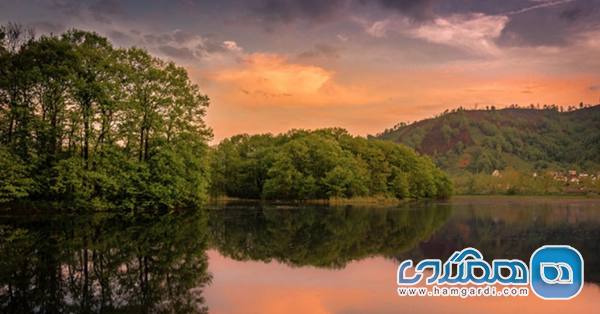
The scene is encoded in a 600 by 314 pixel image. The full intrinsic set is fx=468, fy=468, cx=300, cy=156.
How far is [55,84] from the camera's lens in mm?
37594

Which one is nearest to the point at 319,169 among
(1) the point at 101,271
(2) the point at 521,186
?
(1) the point at 101,271

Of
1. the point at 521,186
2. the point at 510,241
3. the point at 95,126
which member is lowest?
the point at 510,241

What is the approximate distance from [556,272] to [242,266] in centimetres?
1062

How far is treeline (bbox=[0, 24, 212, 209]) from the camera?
37.8m

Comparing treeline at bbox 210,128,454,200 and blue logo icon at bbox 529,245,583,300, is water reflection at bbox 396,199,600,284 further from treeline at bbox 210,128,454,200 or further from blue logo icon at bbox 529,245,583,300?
treeline at bbox 210,128,454,200

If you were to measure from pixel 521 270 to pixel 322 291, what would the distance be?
7.34 m

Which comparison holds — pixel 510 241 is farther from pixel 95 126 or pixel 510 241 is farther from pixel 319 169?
pixel 319 169

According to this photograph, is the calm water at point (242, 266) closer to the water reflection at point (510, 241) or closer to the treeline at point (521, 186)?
the water reflection at point (510, 241)

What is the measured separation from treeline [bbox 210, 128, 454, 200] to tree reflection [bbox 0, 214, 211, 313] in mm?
48209

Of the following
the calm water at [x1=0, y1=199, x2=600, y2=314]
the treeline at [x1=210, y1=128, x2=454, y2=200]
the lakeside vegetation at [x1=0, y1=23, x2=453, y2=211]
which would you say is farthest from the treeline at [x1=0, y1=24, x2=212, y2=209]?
the treeline at [x1=210, y1=128, x2=454, y2=200]

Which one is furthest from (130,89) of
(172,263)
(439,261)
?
(439,261)

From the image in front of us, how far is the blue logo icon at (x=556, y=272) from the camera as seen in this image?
12727 millimetres

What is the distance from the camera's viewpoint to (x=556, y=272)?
1563 cm

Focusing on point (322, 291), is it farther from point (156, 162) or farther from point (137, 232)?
point (156, 162)
